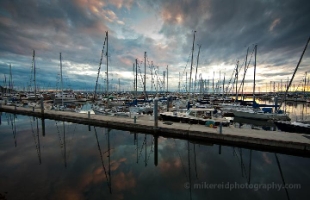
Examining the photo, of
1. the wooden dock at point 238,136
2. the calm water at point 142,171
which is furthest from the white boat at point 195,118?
the calm water at point 142,171

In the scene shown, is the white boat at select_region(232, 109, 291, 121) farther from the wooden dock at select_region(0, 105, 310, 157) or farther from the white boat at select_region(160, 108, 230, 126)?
the wooden dock at select_region(0, 105, 310, 157)

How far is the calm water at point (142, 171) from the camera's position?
686 cm

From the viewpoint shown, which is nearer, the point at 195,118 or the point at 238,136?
the point at 238,136

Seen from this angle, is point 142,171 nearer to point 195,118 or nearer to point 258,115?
point 195,118

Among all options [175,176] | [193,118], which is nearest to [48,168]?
[175,176]

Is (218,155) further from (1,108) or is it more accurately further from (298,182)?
(1,108)

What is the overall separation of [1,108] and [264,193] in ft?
148

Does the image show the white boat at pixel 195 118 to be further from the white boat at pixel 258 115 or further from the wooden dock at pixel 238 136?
the white boat at pixel 258 115

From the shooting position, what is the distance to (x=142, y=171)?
29.3 ft

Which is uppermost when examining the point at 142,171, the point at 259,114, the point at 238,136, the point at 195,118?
the point at 195,118

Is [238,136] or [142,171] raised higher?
[238,136]

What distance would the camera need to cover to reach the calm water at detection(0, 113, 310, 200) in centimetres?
686

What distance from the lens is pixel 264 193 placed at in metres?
6.99

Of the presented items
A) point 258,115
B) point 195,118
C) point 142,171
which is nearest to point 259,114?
point 258,115
